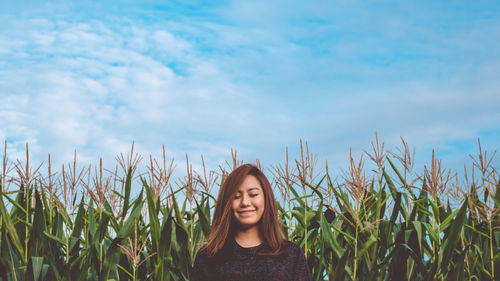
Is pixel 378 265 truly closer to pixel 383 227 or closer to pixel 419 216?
pixel 383 227

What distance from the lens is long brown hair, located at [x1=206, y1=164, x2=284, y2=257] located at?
3.10 m

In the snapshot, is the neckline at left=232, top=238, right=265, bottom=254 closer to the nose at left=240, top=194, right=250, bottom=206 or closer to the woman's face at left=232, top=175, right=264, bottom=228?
Answer: the woman's face at left=232, top=175, right=264, bottom=228

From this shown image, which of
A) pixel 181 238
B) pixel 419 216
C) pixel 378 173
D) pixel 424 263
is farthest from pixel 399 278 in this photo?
pixel 181 238

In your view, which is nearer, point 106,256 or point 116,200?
point 106,256

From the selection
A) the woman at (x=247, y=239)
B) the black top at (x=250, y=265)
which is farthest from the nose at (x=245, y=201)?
the black top at (x=250, y=265)

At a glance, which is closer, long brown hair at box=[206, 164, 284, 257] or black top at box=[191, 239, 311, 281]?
black top at box=[191, 239, 311, 281]

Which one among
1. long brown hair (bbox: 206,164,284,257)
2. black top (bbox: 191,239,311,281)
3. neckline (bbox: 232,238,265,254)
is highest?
long brown hair (bbox: 206,164,284,257)

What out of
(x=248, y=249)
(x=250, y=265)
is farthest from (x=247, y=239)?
(x=250, y=265)

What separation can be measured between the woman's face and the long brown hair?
3cm

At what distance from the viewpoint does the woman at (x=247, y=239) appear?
3037mm

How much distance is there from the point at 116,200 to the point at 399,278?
254cm

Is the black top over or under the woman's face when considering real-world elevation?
under

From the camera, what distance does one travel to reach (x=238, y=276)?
299 centimetres

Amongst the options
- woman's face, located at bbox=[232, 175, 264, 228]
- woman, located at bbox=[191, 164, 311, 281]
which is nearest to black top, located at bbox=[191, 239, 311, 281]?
woman, located at bbox=[191, 164, 311, 281]
